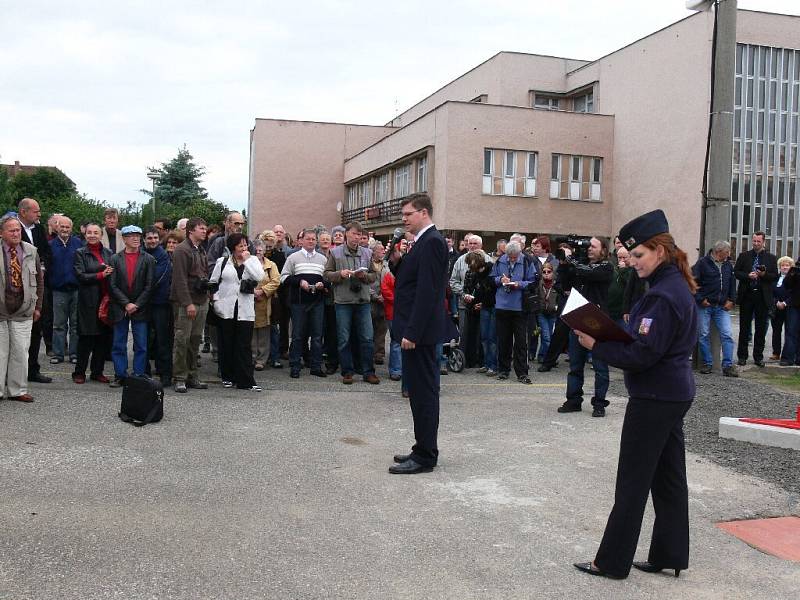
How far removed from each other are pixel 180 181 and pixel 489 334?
58550 mm

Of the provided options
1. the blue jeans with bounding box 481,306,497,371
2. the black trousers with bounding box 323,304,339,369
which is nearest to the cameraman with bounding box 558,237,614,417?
the blue jeans with bounding box 481,306,497,371

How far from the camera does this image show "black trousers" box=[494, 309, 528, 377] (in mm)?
10992

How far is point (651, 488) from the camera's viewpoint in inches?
180

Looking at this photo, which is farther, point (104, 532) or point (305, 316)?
point (305, 316)

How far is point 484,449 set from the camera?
7.22 m

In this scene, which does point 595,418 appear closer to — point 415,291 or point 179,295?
point 415,291

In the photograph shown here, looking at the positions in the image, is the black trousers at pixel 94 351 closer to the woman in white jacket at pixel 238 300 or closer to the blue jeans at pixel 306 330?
the woman in white jacket at pixel 238 300

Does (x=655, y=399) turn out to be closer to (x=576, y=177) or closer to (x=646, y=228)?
(x=646, y=228)

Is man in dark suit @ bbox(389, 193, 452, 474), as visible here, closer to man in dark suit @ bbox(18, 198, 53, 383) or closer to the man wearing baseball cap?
the man wearing baseball cap

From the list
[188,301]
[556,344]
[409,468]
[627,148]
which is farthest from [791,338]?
[627,148]

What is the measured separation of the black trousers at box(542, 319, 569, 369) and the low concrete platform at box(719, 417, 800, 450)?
483 cm

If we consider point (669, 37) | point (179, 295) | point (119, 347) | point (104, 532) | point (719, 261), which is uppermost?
point (669, 37)

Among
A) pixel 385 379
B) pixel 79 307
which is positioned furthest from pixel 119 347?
pixel 385 379

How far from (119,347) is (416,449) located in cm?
489
